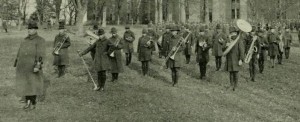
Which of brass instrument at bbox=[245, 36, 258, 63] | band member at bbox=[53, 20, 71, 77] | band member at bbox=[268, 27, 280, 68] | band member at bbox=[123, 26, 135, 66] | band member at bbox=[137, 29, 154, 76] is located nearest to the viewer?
brass instrument at bbox=[245, 36, 258, 63]

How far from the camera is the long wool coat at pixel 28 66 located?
10250 mm

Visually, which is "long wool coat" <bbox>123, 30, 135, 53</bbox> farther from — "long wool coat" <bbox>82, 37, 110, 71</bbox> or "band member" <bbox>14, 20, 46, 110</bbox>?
"band member" <bbox>14, 20, 46, 110</bbox>

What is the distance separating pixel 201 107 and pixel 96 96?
9.84 feet

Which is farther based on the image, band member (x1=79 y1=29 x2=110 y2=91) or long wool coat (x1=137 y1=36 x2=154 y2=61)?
long wool coat (x1=137 y1=36 x2=154 y2=61)

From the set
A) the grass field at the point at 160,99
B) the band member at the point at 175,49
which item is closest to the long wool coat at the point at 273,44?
the grass field at the point at 160,99

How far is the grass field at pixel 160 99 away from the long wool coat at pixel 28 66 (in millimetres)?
559

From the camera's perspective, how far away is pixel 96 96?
40.8ft

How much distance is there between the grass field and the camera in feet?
33.7

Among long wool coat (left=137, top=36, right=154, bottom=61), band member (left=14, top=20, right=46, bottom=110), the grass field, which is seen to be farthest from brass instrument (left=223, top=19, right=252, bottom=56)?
band member (left=14, top=20, right=46, bottom=110)

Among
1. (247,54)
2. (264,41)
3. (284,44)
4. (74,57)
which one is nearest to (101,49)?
(247,54)

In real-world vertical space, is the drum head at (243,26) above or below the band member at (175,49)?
above

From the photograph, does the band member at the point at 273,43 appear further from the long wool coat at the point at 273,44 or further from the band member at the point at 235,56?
the band member at the point at 235,56

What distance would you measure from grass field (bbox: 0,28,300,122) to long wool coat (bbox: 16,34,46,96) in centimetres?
56

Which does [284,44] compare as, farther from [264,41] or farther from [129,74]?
[129,74]
